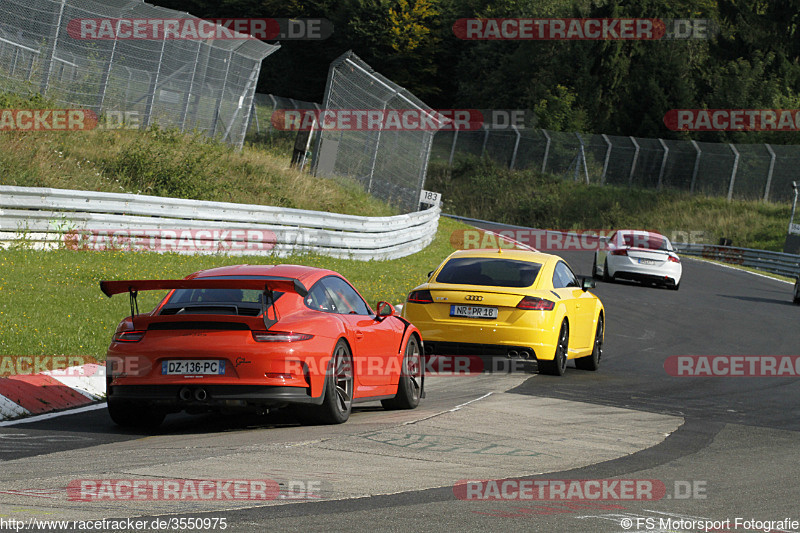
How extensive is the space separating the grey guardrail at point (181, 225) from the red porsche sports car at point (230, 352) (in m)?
9.23

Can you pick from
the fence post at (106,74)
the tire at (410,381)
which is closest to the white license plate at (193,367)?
the tire at (410,381)

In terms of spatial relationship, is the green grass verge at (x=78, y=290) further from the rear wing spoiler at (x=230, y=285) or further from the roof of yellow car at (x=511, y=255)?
the roof of yellow car at (x=511, y=255)

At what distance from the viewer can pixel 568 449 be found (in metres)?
8.39

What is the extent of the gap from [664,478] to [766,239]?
1781 inches

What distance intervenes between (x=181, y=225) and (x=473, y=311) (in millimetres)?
8787

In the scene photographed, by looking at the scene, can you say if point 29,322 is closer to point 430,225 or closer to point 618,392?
point 618,392

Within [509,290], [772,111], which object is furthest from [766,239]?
[509,290]

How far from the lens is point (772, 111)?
5806 centimetres

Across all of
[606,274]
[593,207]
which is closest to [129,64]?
[606,274]

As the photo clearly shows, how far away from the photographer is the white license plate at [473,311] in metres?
13.0

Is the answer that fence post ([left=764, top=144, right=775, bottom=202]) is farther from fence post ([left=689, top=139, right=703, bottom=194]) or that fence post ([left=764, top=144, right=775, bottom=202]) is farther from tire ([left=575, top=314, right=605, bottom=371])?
tire ([left=575, top=314, right=605, bottom=371])

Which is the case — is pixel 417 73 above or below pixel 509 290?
above

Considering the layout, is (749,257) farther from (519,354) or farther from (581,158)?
(519,354)

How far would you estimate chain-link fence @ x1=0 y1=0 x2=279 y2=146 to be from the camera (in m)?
21.5
